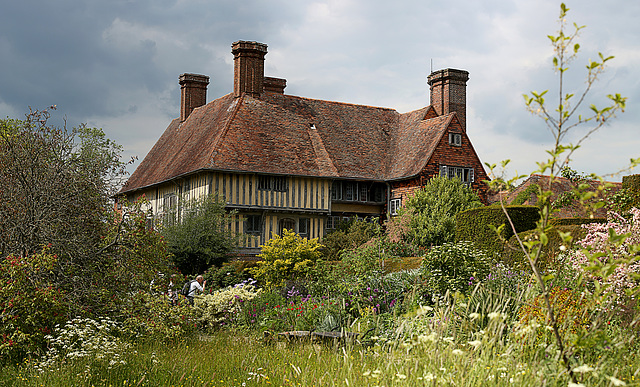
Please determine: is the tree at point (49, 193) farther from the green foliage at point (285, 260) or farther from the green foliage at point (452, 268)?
the green foliage at point (285, 260)

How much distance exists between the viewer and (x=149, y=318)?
28.9ft

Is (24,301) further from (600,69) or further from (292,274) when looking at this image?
(292,274)

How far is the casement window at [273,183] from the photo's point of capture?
26000 millimetres

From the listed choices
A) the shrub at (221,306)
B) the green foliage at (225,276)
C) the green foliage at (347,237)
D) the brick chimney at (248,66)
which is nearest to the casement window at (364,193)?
the green foliage at (347,237)

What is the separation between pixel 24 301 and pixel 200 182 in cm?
1832

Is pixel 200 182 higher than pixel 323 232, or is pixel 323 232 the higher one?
pixel 200 182

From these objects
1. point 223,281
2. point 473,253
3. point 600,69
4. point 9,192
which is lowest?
point 223,281

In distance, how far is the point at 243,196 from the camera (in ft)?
83.6

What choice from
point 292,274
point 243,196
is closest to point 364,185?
point 243,196

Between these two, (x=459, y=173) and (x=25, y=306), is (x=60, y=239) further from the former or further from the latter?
(x=459, y=173)

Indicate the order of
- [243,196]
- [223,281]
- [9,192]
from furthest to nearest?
[243,196] → [223,281] → [9,192]

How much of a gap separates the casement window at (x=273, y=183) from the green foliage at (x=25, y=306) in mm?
18036

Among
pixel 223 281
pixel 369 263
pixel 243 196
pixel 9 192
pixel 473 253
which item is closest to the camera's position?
pixel 9 192

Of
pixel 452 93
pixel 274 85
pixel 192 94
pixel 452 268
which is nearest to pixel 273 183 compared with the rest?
pixel 274 85
